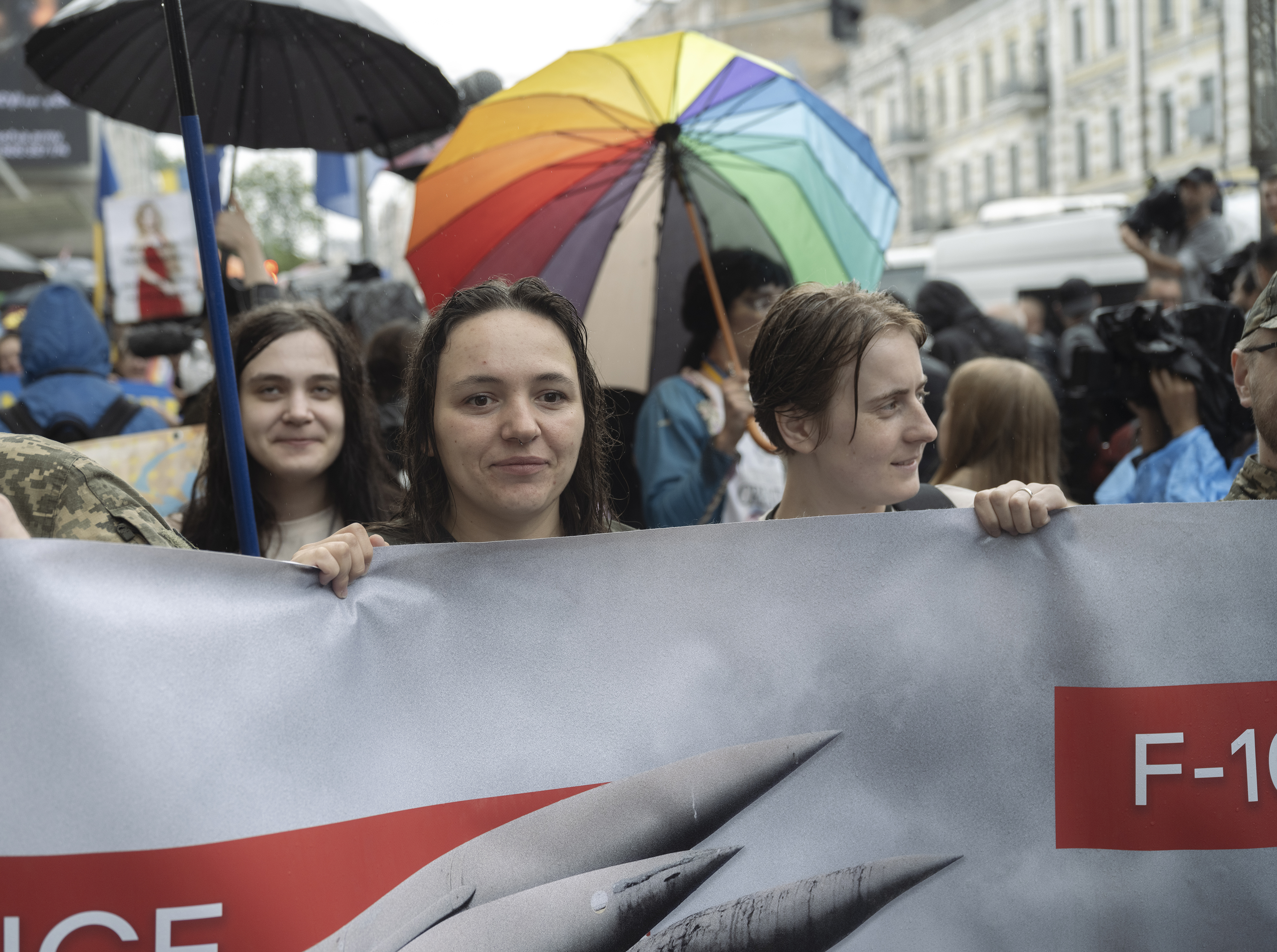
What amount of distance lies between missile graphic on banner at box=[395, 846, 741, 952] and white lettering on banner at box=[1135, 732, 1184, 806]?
778mm

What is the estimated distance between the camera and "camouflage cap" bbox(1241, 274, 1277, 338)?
223cm

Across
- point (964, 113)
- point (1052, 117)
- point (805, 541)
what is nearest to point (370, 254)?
point (805, 541)

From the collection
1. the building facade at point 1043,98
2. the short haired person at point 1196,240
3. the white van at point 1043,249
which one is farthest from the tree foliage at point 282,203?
the short haired person at point 1196,240

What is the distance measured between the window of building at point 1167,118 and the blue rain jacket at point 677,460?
36050mm

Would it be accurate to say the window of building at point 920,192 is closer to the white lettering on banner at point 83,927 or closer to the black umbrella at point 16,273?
the black umbrella at point 16,273

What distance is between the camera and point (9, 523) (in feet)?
5.65

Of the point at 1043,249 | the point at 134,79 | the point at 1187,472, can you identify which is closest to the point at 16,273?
the point at 1043,249

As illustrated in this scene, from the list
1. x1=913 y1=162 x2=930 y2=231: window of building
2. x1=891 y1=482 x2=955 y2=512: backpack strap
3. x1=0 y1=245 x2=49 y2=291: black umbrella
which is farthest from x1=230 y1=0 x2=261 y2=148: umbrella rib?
x1=913 y1=162 x2=930 y2=231: window of building

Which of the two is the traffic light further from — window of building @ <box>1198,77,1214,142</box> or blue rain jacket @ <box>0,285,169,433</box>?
window of building @ <box>1198,77,1214,142</box>

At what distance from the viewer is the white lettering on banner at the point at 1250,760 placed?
6.53ft

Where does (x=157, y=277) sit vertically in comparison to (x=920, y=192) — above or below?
below

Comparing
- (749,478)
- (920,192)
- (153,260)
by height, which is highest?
(920,192)

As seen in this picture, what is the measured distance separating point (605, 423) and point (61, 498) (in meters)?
1.05

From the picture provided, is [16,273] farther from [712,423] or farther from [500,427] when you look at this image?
[500,427]
